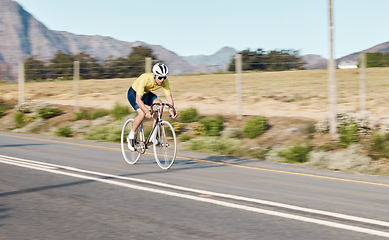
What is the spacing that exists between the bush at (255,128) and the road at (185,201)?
4.35 metres

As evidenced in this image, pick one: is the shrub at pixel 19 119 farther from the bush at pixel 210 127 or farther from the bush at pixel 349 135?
the bush at pixel 349 135

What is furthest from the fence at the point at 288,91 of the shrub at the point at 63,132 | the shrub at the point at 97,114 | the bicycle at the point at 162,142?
the bicycle at the point at 162,142

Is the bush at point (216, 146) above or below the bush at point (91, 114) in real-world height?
below

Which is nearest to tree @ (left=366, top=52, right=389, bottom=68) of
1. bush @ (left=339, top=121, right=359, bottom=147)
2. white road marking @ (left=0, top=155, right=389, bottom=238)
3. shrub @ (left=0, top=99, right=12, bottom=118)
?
bush @ (left=339, top=121, right=359, bottom=147)

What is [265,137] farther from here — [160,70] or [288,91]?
[288,91]

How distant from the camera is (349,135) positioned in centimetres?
1290

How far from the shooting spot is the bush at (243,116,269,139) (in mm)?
15008

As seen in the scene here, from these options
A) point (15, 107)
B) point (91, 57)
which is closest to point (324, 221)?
point (15, 107)

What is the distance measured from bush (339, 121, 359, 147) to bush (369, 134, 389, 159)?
1.96ft

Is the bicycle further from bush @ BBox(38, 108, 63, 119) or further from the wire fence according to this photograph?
bush @ BBox(38, 108, 63, 119)

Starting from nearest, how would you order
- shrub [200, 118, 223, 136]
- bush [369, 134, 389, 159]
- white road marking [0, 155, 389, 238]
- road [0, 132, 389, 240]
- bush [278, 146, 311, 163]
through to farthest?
road [0, 132, 389, 240], white road marking [0, 155, 389, 238], bush [369, 134, 389, 159], bush [278, 146, 311, 163], shrub [200, 118, 223, 136]

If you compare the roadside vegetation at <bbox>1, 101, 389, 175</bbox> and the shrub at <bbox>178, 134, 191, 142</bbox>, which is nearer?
the roadside vegetation at <bbox>1, 101, 389, 175</bbox>

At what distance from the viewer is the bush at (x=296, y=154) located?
40.6 feet

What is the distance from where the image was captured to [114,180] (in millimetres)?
8188
